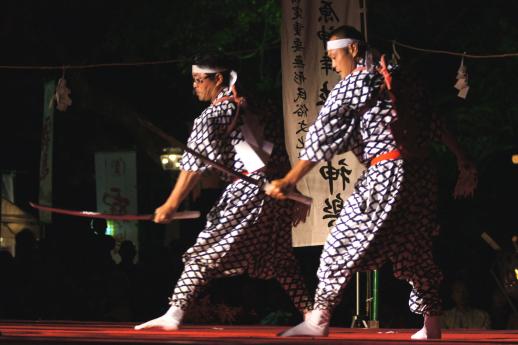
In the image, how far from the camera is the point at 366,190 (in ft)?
18.6

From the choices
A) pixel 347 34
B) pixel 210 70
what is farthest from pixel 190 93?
pixel 347 34

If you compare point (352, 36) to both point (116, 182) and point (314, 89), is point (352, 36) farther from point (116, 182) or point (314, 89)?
point (116, 182)

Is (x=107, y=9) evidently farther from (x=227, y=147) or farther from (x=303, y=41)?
(x=227, y=147)

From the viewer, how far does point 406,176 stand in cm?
560

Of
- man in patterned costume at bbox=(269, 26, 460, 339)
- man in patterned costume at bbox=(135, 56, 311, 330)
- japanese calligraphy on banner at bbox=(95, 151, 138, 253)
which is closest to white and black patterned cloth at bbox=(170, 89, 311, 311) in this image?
man in patterned costume at bbox=(135, 56, 311, 330)

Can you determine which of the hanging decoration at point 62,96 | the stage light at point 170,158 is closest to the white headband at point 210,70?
the hanging decoration at point 62,96

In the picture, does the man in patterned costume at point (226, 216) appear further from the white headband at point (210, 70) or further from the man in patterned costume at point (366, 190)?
the man in patterned costume at point (366, 190)

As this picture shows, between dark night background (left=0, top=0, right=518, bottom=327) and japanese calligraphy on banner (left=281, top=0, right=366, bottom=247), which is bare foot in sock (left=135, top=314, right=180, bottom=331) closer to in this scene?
japanese calligraphy on banner (left=281, top=0, right=366, bottom=247)

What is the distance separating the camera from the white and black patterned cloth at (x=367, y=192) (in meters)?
5.57

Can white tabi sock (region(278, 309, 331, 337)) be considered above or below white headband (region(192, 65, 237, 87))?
below

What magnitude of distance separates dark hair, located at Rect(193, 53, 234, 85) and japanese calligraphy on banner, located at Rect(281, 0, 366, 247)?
1880 mm

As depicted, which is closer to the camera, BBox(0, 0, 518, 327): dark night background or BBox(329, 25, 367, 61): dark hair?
BBox(329, 25, 367, 61): dark hair

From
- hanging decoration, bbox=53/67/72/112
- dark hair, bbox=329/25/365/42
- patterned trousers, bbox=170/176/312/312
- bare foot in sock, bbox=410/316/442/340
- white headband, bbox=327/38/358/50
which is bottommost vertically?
bare foot in sock, bbox=410/316/442/340

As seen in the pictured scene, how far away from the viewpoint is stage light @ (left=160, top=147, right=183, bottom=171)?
1409cm
